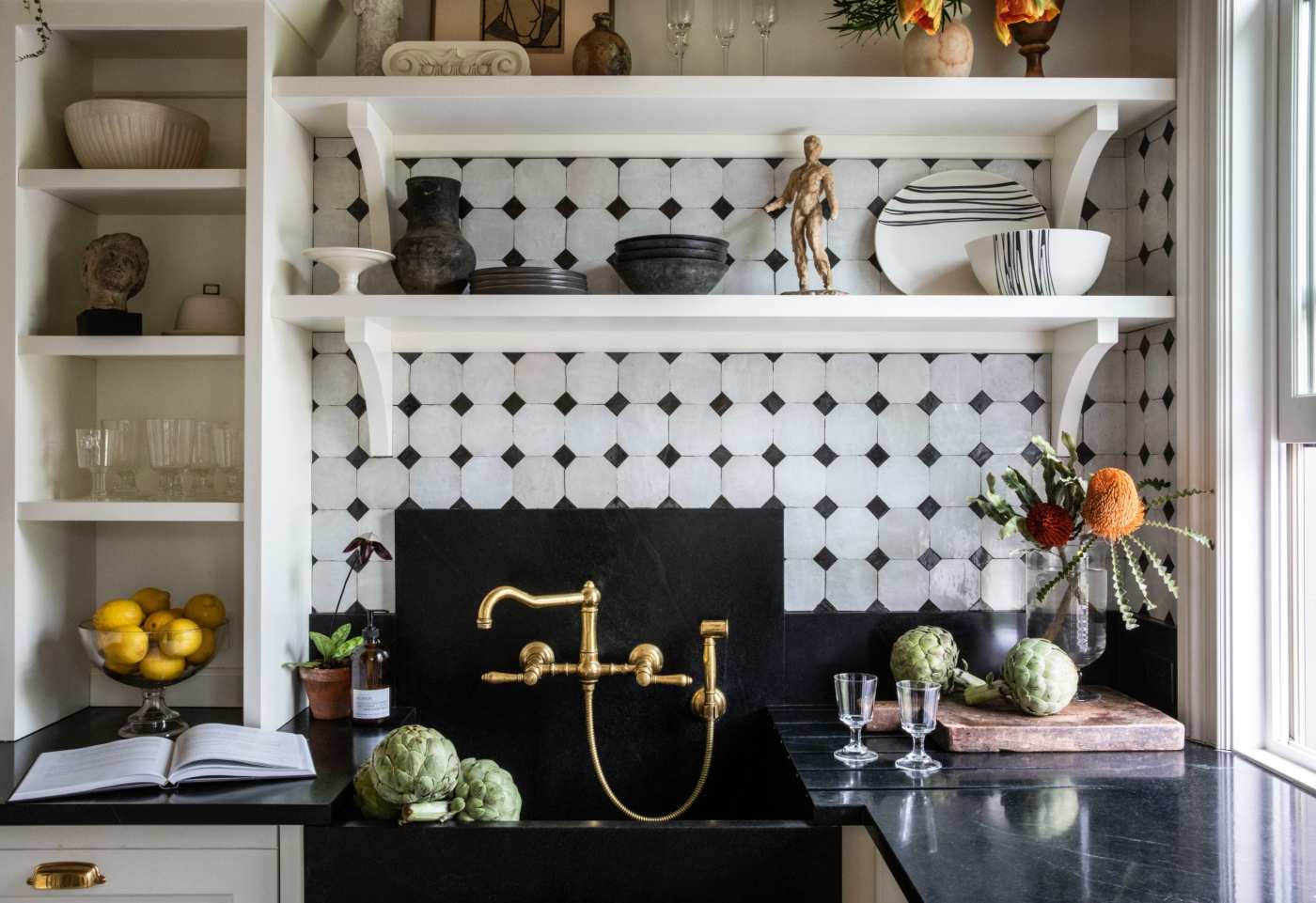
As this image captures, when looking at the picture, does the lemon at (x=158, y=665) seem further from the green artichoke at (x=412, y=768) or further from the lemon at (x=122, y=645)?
the green artichoke at (x=412, y=768)

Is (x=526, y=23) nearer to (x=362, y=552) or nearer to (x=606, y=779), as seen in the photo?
(x=362, y=552)

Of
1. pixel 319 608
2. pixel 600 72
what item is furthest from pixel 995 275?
pixel 319 608

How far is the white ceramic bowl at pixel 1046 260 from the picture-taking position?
1.83 meters

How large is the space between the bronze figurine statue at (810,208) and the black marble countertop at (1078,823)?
86 cm

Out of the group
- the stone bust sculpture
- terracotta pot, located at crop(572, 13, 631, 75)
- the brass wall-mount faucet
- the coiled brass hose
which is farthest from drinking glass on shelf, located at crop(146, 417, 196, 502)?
terracotta pot, located at crop(572, 13, 631, 75)

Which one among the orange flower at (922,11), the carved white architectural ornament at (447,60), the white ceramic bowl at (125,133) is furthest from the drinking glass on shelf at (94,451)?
the orange flower at (922,11)

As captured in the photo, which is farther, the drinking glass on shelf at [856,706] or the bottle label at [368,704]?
the bottle label at [368,704]

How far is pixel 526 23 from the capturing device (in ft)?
6.84

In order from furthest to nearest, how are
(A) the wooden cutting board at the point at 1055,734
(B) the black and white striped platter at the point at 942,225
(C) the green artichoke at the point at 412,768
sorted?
(B) the black and white striped platter at the point at 942,225, (A) the wooden cutting board at the point at 1055,734, (C) the green artichoke at the point at 412,768

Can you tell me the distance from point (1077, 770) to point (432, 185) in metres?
1.50

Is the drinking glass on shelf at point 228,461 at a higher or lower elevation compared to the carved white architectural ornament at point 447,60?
lower

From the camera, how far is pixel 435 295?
1854mm

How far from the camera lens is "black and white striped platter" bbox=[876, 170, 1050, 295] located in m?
2.06

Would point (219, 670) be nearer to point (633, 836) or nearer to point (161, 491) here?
point (161, 491)
